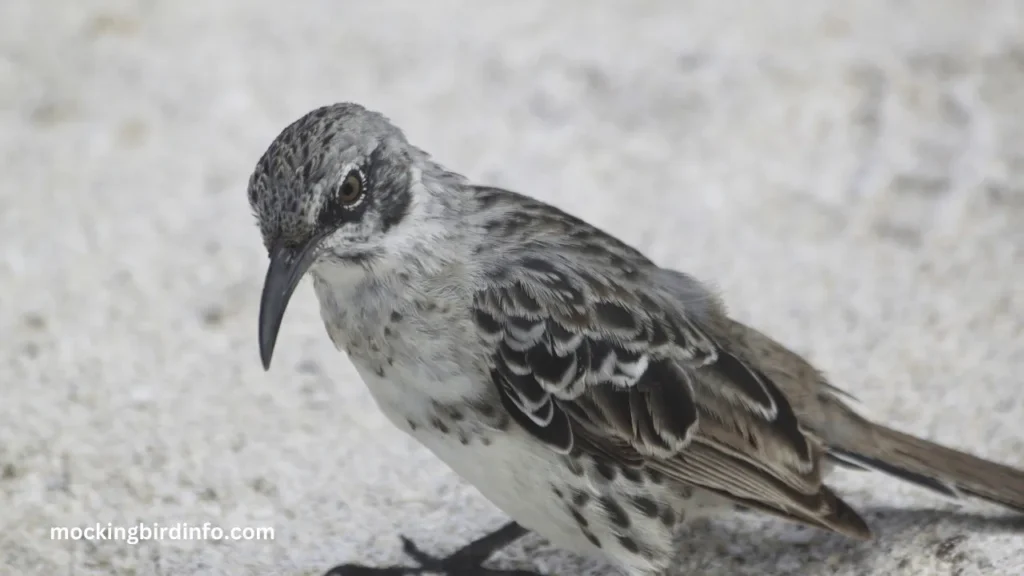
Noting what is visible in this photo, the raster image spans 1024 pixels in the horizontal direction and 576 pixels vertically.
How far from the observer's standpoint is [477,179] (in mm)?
7441

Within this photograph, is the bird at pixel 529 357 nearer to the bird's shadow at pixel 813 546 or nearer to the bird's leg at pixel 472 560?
the bird's shadow at pixel 813 546

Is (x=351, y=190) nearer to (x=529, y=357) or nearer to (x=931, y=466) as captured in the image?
(x=529, y=357)

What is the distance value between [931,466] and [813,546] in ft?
1.72

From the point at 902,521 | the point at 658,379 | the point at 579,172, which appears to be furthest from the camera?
the point at 579,172

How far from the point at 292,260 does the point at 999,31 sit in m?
5.77

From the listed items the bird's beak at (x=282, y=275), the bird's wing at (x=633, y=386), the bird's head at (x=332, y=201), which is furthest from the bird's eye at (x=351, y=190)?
the bird's wing at (x=633, y=386)

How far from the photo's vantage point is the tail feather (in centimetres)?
472

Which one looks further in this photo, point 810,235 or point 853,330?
point 810,235

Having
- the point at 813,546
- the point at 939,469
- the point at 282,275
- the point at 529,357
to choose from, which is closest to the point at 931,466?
the point at 939,469

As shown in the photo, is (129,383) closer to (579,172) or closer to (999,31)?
(579,172)

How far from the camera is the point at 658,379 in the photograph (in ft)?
14.6

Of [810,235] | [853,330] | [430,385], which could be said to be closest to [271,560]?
[430,385]

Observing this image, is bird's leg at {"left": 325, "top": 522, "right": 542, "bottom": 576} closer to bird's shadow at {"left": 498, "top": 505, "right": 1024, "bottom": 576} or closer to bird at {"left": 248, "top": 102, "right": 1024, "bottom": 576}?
bird's shadow at {"left": 498, "top": 505, "right": 1024, "bottom": 576}

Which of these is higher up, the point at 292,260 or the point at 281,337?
the point at 281,337
